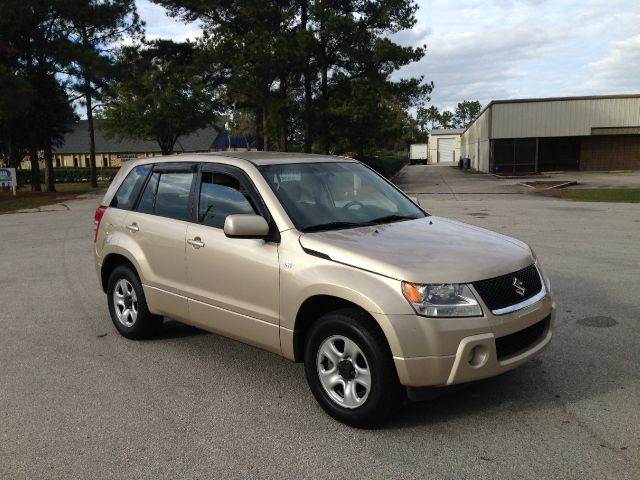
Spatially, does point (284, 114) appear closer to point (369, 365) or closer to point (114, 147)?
point (369, 365)

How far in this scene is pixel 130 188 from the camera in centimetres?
580

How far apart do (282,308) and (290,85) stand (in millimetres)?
27819

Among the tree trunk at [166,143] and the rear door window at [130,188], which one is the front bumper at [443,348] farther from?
Result: the tree trunk at [166,143]

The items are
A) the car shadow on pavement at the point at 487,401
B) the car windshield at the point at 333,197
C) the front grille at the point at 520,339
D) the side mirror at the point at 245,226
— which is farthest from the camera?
the car windshield at the point at 333,197

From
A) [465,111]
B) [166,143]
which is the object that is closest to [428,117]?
[465,111]

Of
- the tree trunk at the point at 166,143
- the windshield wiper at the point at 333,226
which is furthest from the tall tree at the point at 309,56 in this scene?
the windshield wiper at the point at 333,226

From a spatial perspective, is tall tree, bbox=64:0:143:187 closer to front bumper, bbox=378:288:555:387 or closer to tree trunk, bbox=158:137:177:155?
tree trunk, bbox=158:137:177:155

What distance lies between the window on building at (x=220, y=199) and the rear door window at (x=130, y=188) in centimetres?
107

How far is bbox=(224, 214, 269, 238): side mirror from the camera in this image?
403cm

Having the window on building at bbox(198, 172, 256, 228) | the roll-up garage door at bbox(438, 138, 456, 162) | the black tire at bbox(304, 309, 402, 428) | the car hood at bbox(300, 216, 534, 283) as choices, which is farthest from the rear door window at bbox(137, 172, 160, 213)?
the roll-up garage door at bbox(438, 138, 456, 162)

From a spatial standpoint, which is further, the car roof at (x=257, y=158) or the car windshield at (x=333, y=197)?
the car roof at (x=257, y=158)

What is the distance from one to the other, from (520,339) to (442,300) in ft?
2.36

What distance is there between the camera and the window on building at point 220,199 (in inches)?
179

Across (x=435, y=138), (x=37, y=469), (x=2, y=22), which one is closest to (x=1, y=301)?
(x=37, y=469)
